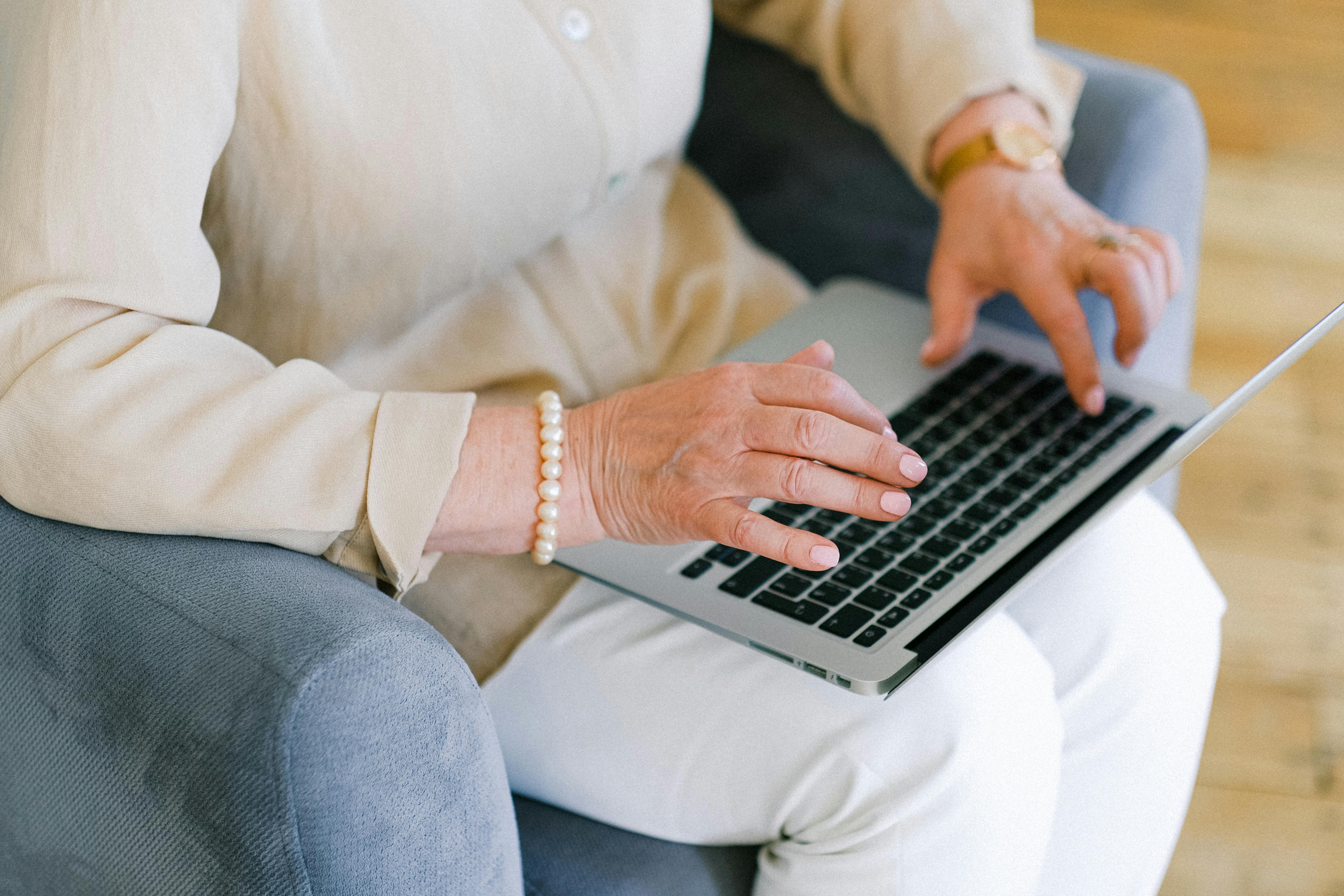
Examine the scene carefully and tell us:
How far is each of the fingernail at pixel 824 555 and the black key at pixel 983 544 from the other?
0.50 ft

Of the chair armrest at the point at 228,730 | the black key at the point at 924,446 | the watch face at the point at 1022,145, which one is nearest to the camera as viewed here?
the chair armrest at the point at 228,730

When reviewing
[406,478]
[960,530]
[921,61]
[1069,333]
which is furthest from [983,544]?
[921,61]

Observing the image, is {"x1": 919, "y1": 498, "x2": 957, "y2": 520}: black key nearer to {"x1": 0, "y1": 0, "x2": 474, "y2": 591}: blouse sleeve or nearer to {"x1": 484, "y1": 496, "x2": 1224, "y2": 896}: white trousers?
{"x1": 484, "y1": 496, "x2": 1224, "y2": 896}: white trousers

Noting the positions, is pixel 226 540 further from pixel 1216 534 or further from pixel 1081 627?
pixel 1216 534

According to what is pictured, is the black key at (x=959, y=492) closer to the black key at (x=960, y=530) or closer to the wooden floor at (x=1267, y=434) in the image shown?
the black key at (x=960, y=530)

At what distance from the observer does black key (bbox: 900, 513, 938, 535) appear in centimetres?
75

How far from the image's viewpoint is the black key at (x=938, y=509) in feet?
2.52

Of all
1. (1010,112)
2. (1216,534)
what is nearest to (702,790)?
(1010,112)

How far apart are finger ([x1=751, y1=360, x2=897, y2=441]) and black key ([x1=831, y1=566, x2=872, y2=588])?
107mm

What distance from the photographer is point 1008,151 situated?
0.96 m

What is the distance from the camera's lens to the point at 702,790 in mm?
727

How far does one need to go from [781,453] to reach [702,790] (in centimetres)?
24

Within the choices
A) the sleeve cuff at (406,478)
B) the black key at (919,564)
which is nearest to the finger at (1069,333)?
the black key at (919,564)

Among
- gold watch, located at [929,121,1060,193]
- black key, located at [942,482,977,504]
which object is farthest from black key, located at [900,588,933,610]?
gold watch, located at [929,121,1060,193]
